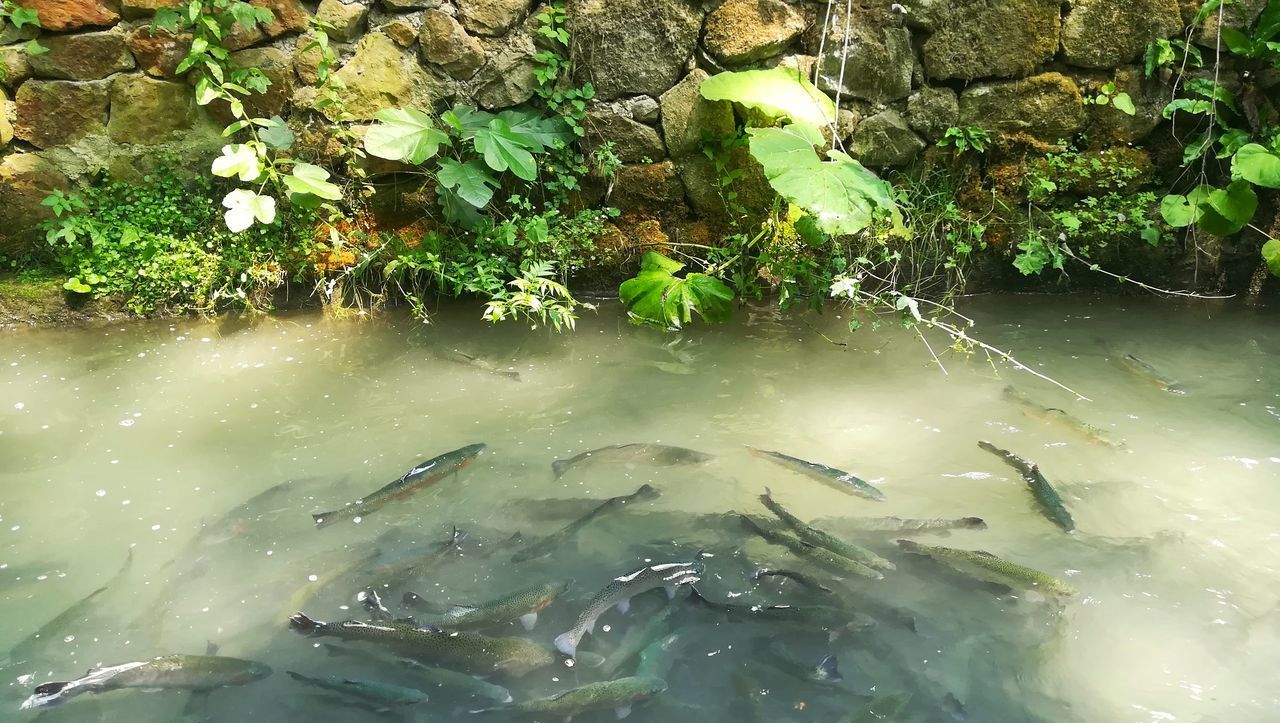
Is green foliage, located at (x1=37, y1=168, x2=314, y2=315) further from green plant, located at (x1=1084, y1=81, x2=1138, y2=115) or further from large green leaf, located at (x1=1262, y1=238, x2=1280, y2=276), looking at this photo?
large green leaf, located at (x1=1262, y1=238, x2=1280, y2=276)

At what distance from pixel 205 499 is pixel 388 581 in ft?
3.42

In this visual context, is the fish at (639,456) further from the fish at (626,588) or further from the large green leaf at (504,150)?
the large green leaf at (504,150)

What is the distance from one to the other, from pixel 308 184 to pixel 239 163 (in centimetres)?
42

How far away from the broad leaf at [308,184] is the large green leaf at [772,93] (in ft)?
8.19

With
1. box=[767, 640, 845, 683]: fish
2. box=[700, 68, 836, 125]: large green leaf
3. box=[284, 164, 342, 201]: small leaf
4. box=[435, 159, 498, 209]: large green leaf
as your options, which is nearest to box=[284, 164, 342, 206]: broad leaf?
box=[284, 164, 342, 201]: small leaf

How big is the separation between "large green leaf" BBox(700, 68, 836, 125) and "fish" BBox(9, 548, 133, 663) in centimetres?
397

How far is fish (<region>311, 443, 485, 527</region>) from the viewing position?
10.2 feet

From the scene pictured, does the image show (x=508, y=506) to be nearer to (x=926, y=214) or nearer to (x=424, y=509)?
(x=424, y=509)

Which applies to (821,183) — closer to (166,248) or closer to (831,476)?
(831,476)

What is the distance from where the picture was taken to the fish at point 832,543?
111 inches

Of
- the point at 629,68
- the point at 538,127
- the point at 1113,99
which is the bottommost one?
the point at 538,127

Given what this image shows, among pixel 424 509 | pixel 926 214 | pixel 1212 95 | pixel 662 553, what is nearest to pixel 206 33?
pixel 424 509

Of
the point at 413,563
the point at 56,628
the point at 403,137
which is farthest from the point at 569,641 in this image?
the point at 403,137

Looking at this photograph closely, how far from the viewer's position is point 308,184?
16.6 feet
